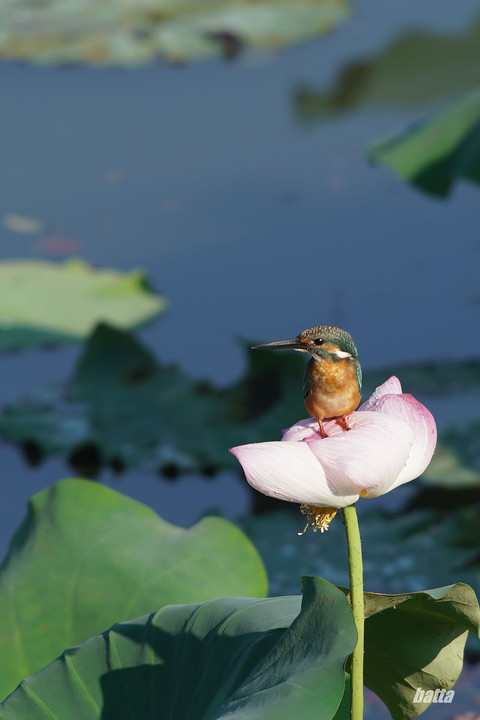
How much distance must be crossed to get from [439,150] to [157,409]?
2.91 ft

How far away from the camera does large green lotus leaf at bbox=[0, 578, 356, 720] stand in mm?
667

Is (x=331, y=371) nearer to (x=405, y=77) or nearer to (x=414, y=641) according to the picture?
(x=414, y=641)

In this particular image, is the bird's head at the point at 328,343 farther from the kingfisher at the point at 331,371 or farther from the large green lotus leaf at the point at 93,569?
Result: the large green lotus leaf at the point at 93,569

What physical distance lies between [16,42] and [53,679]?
3911 mm

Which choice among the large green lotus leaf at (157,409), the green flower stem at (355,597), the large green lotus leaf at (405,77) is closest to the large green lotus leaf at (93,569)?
the green flower stem at (355,597)

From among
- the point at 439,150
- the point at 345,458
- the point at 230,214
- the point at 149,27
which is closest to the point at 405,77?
the point at 149,27

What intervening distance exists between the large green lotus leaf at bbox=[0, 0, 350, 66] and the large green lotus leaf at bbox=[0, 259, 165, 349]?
1.63 m

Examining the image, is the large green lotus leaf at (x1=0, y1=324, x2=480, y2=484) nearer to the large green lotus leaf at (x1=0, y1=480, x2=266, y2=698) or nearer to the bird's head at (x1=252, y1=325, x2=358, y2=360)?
the large green lotus leaf at (x1=0, y1=480, x2=266, y2=698)

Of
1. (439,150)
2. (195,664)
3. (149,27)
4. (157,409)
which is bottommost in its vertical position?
(195,664)

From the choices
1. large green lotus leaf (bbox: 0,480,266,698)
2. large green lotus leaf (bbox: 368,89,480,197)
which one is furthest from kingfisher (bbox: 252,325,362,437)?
large green lotus leaf (bbox: 368,89,480,197)

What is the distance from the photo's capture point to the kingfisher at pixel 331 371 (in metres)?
0.64

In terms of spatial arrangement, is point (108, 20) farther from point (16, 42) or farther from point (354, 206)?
point (354, 206)

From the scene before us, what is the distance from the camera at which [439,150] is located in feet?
7.13

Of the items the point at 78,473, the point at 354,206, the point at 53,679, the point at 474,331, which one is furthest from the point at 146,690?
the point at 354,206
